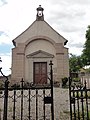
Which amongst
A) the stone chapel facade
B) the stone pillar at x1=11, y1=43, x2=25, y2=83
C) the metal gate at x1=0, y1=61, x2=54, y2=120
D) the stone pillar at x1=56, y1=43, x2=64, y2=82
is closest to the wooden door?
the stone chapel facade

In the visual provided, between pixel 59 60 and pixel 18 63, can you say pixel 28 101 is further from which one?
pixel 18 63

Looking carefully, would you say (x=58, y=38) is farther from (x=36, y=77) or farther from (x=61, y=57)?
(x=36, y=77)

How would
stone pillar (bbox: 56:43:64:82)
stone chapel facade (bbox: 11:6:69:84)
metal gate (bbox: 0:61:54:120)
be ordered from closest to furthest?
metal gate (bbox: 0:61:54:120)
stone pillar (bbox: 56:43:64:82)
stone chapel facade (bbox: 11:6:69:84)

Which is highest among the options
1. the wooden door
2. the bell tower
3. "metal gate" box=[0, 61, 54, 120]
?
the bell tower

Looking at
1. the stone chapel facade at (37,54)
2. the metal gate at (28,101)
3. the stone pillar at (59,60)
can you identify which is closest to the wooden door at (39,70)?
the stone chapel facade at (37,54)

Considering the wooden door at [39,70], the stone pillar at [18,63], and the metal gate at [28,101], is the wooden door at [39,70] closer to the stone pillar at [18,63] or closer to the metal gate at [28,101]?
the stone pillar at [18,63]

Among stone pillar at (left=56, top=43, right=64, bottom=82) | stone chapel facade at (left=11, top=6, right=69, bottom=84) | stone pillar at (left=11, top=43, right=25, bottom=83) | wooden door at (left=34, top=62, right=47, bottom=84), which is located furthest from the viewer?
wooden door at (left=34, top=62, right=47, bottom=84)

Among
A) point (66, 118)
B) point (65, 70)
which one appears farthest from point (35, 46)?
point (66, 118)

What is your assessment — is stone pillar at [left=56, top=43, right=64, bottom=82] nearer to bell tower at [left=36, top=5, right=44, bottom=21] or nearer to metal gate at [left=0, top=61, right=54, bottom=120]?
bell tower at [left=36, top=5, right=44, bottom=21]

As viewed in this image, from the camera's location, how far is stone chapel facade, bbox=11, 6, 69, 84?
28672 millimetres

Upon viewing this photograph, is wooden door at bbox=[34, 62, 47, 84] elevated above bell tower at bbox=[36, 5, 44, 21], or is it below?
below

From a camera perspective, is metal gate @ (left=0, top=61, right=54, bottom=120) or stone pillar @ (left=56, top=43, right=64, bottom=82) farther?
stone pillar @ (left=56, top=43, right=64, bottom=82)

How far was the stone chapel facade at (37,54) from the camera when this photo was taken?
2867 cm

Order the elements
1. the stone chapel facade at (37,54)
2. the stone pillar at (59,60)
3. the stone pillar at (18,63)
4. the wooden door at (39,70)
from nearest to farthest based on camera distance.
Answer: the stone pillar at (59,60) → the stone pillar at (18,63) → the stone chapel facade at (37,54) → the wooden door at (39,70)
